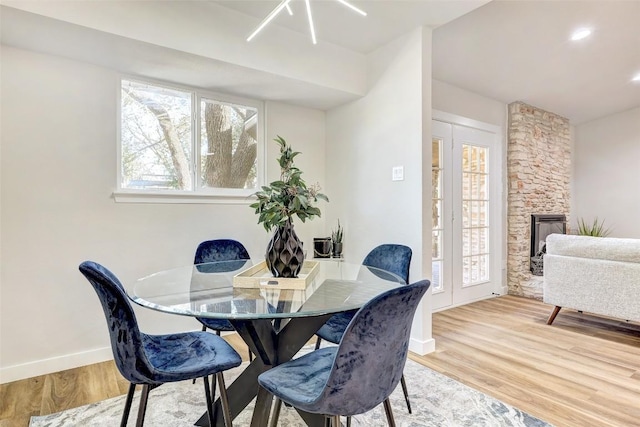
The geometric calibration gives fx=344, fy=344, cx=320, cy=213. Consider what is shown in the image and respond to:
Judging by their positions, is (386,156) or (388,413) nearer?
(388,413)

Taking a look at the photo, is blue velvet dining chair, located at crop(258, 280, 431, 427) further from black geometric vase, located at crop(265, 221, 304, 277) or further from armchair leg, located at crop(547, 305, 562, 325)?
armchair leg, located at crop(547, 305, 562, 325)

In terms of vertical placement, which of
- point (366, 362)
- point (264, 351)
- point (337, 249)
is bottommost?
point (264, 351)

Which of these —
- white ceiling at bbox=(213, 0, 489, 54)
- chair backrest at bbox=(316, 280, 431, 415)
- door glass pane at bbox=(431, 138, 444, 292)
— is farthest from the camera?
door glass pane at bbox=(431, 138, 444, 292)

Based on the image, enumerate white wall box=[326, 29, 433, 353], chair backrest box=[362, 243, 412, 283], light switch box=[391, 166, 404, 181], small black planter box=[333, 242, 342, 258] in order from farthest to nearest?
1. small black planter box=[333, 242, 342, 258]
2. light switch box=[391, 166, 404, 181]
3. white wall box=[326, 29, 433, 353]
4. chair backrest box=[362, 243, 412, 283]

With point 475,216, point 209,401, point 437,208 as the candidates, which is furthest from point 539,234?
point 209,401

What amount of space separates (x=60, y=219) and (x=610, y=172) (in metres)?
7.56

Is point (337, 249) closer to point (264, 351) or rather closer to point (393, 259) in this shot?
point (393, 259)

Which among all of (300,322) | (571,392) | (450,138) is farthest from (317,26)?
(571,392)

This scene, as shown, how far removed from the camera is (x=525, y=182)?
4.70 metres

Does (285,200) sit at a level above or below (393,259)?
above

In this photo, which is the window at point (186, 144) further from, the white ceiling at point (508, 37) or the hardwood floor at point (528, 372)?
the hardwood floor at point (528, 372)

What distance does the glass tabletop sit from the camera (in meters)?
1.34

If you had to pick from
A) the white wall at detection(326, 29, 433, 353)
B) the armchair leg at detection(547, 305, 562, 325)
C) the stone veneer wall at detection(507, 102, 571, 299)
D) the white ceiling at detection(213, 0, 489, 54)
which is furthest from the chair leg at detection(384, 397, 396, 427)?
the stone veneer wall at detection(507, 102, 571, 299)

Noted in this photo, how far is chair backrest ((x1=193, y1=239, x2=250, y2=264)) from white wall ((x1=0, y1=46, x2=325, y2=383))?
414mm
